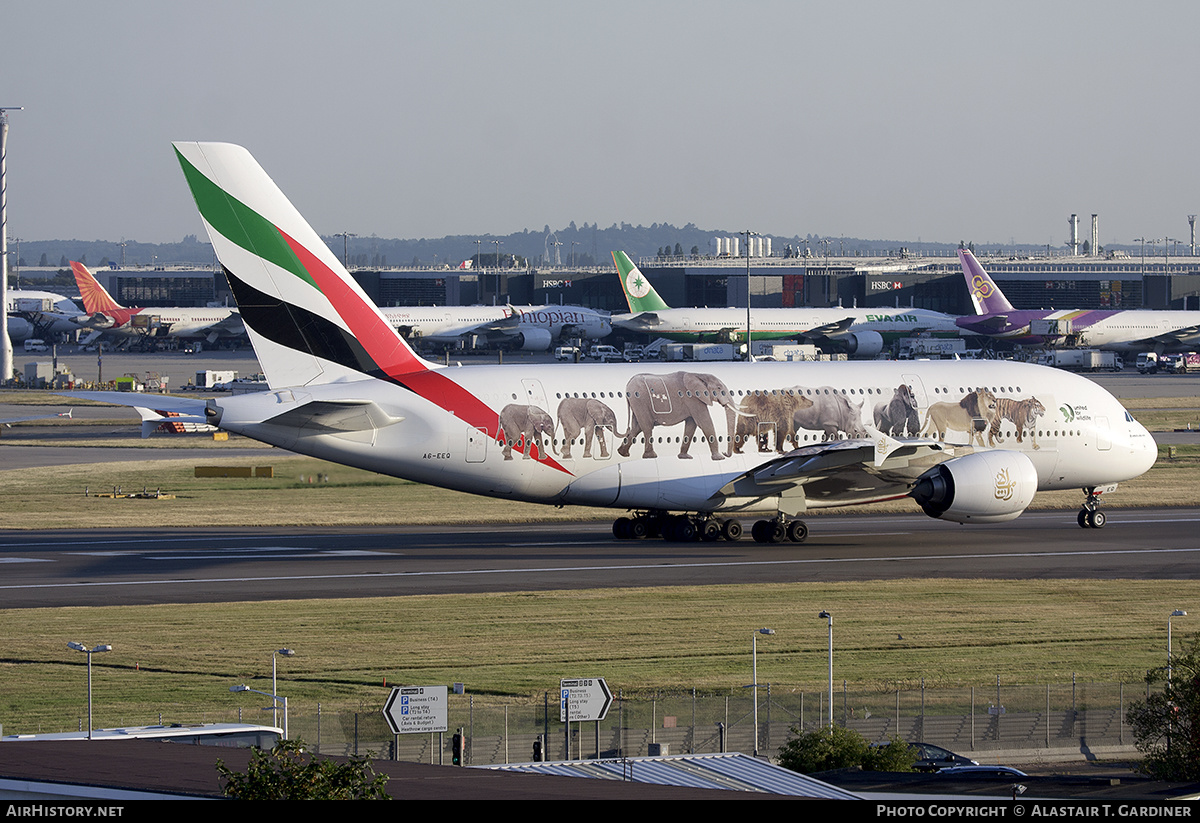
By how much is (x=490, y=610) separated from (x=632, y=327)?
117046 millimetres

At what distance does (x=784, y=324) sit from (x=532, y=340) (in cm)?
2825

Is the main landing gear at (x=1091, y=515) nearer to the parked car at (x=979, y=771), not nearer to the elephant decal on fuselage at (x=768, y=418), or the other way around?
the elephant decal on fuselage at (x=768, y=418)

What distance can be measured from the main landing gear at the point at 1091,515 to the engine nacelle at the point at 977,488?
→ 7104mm

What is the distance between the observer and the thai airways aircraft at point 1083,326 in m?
141

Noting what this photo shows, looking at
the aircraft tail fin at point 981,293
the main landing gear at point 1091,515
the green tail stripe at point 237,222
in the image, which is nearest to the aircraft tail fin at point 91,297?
the aircraft tail fin at point 981,293

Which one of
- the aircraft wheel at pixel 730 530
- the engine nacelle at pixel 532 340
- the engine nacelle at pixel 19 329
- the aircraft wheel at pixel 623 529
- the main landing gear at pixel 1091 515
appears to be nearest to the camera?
the aircraft wheel at pixel 730 530

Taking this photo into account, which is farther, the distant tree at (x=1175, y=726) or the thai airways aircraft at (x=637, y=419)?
the thai airways aircraft at (x=637, y=419)

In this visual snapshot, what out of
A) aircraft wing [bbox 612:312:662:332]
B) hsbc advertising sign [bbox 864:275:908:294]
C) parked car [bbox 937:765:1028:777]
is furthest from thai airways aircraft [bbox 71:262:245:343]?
parked car [bbox 937:765:1028:777]

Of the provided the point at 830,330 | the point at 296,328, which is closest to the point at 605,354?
the point at 830,330

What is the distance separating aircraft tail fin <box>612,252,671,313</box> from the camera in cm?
15250

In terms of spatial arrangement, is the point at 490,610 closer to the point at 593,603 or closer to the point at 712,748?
the point at 593,603

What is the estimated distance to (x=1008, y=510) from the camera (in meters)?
43.9

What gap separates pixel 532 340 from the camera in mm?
157000

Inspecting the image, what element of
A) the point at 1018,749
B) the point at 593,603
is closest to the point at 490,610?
the point at 593,603
